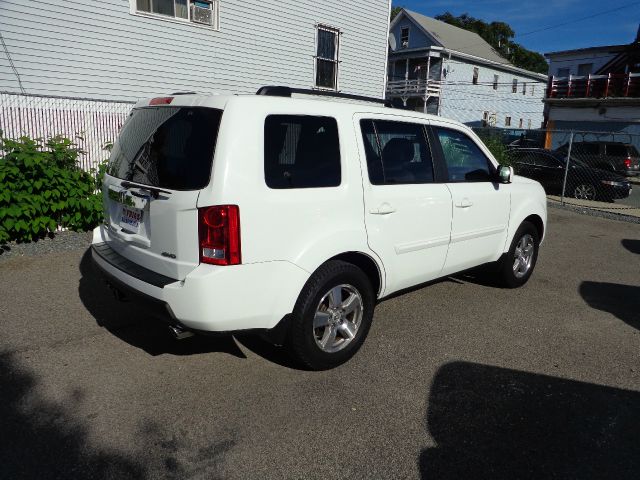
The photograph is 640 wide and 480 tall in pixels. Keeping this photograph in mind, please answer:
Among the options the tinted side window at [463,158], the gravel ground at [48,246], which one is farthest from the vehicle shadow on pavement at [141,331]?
the tinted side window at [463,158]

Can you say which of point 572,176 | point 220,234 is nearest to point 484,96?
point 572,176

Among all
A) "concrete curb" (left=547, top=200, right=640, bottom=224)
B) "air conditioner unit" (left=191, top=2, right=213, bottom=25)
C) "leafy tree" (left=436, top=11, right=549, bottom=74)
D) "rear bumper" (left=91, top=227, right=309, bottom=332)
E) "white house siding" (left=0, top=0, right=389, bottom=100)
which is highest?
"leafy tree" (left=436, top=11, right=549, bottom=74)

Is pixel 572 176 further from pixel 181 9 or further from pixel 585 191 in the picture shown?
pixel 181 9

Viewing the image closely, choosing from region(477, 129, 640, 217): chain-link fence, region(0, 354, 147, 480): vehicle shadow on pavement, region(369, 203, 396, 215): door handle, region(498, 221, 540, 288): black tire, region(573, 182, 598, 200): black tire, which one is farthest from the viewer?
region(573, 182, 598, 200): black tire

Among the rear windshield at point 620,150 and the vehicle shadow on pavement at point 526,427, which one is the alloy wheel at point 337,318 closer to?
the vehicle shadow on pavement at point 526,427

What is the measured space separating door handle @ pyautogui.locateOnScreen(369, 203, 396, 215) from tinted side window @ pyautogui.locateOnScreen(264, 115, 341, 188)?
38 centimetres

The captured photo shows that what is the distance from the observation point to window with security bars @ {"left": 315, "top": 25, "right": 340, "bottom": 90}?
12.4 meters

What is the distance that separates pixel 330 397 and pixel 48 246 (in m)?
4.90

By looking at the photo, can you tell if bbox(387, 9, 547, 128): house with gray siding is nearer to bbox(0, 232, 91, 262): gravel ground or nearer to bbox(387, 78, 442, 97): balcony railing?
bbox(387, 78, 442, 97): balcony railing

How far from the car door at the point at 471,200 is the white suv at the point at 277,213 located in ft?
0.21

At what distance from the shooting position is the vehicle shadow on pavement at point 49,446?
2420 mm

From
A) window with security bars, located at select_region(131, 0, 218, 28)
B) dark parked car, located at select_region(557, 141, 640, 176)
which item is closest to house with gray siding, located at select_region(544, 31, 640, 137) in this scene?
dark parked car, located at select_region(557, 141, 640, 176)

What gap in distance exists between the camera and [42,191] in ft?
20.6

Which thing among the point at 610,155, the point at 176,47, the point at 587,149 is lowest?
the point at 610,155
